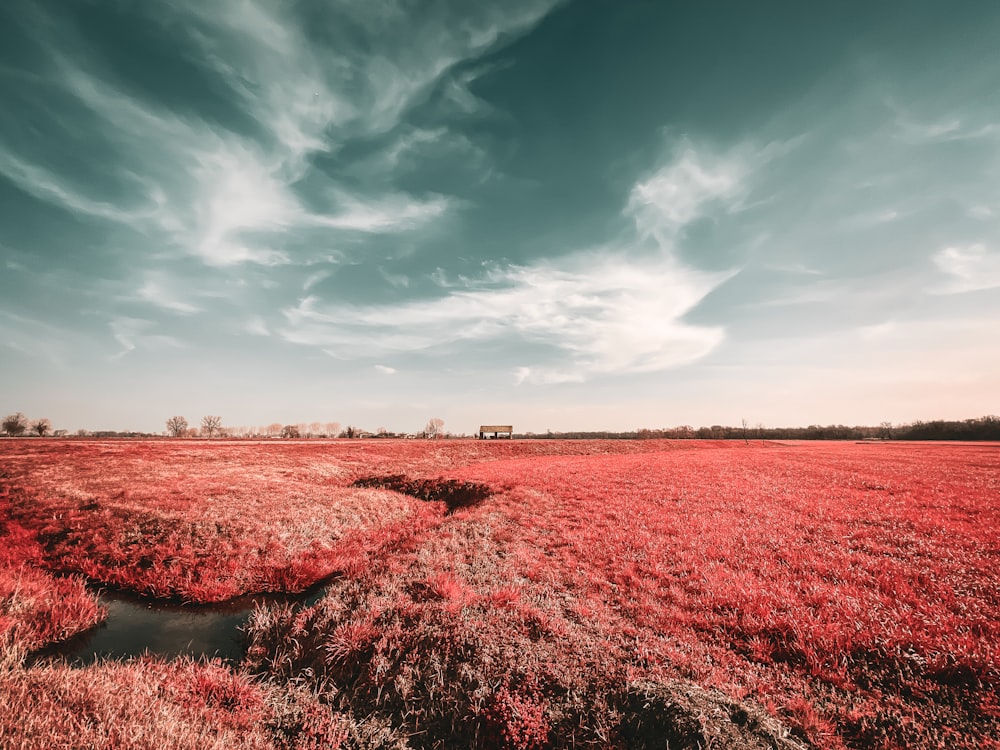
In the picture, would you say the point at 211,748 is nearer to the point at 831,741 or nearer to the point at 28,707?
the point at 28,707

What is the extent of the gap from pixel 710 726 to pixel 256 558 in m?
15.6

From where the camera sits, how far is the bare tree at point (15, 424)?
116 meters

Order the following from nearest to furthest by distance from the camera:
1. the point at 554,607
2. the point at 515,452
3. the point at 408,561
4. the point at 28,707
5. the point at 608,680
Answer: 1. the point at 28,707
2. the point at 608,680
3. the point at 554,607
4. the point at 408,561
5. the point at 515,452

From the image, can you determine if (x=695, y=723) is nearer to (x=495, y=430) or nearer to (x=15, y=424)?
(x=495, y=430)

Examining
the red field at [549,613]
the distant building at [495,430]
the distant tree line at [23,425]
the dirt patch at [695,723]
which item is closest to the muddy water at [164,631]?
the red field at [549,613]

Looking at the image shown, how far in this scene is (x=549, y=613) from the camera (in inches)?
382

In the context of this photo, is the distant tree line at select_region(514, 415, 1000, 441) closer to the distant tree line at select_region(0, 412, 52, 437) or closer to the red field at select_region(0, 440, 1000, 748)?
the red field at select_region(0, 440, 1000, 748)

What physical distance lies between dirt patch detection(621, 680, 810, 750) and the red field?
0.11ft

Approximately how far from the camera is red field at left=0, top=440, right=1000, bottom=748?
6273 mm

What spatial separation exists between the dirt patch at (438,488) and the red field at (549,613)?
487cm

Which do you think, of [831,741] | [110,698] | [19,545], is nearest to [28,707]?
[110,698]

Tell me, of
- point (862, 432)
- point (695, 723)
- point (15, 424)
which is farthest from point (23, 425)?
point (862, 432)

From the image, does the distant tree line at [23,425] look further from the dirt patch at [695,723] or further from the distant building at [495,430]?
the dirt patch at [695,723]

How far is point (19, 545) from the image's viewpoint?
14.0 meters
